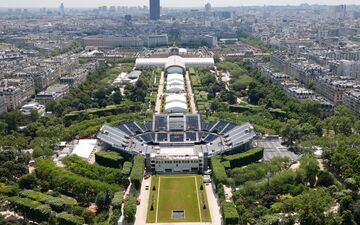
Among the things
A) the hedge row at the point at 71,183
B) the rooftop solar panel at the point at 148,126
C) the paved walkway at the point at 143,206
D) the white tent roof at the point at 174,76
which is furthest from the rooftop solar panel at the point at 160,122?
the white tent roof at the point at 174,76

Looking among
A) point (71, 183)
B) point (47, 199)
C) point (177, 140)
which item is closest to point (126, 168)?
point (71, 183)

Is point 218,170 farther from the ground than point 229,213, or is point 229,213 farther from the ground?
point 218,170

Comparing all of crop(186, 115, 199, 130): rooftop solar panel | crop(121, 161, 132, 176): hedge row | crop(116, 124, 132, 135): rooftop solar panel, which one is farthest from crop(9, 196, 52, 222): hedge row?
crop(186, 115, 199, 130): rooftop solar panel

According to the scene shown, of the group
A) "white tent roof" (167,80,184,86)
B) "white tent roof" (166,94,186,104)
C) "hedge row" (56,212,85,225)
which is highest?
"white tent roof" (167,80,184,86)

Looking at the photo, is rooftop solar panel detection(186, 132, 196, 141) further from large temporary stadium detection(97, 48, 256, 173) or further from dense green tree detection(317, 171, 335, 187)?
dense green tree detection(317, 171, 335, 187)

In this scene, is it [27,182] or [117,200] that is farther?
[27,182]

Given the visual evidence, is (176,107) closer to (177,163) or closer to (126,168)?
(177,163)
